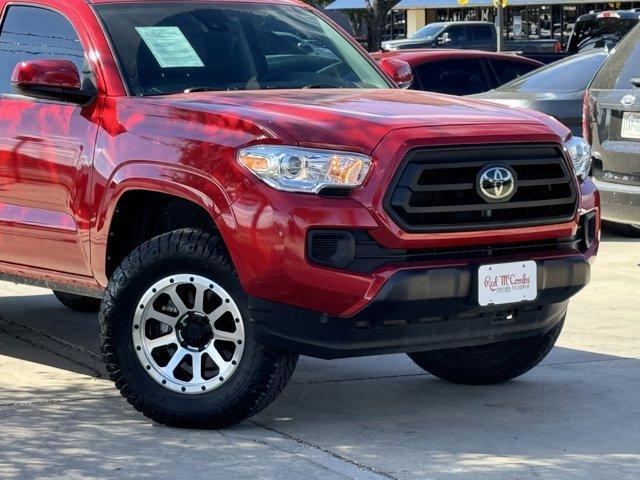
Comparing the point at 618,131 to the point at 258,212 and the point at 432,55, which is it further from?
the point at 432,55

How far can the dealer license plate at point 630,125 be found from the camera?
9.62 meters

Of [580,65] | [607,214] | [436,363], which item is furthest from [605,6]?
[436,363]

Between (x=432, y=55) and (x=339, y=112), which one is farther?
(x=432, y=55)

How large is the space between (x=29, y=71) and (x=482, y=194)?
2.02 meters

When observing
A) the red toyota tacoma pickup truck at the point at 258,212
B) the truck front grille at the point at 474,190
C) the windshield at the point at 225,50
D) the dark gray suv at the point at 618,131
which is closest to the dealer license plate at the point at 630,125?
the dark gray suv at the point at 618,131

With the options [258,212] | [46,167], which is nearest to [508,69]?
[46,167]

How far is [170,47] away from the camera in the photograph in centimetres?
667

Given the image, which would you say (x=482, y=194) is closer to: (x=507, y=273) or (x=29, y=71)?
(x=507, y=273)

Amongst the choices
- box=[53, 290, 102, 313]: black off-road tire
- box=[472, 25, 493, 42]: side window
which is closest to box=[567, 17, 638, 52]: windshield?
box=[53, 290, 102, 313]: black off-road tire

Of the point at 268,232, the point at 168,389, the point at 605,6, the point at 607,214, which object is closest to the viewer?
the point at 268,232

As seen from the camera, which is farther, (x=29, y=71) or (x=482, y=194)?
(x=29, y=71)

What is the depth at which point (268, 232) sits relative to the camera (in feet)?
18.1

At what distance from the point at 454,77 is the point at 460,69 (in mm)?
152

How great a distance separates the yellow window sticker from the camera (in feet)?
21.7
